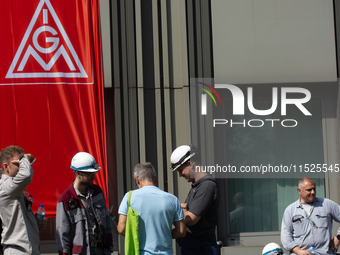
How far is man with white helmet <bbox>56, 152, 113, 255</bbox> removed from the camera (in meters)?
4.29

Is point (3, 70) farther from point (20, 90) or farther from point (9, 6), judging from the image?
point (9, 6)

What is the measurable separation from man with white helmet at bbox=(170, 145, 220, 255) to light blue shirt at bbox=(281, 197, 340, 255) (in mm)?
1145

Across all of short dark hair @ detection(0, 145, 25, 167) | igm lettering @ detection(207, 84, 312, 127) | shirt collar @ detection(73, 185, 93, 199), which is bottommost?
shirt collar @ detection(73, 185, 93, 199)

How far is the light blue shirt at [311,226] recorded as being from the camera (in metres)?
5.15

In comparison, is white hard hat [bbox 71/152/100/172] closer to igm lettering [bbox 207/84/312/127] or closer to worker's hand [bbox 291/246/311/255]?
worker's hand [bbox 291/246/311/255]

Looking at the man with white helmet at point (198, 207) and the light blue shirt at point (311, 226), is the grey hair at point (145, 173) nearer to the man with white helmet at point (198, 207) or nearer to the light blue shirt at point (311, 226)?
the man with white helmet at point (198, 207)

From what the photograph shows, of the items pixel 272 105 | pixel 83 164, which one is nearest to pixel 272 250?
pixel 83 164

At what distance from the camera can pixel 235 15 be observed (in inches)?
268

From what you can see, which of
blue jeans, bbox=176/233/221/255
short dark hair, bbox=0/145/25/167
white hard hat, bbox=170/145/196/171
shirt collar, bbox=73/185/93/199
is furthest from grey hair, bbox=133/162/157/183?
short dark hair, bbox=0/145/25/167

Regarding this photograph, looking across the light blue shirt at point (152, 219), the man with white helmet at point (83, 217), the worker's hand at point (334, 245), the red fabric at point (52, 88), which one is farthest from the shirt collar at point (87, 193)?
the worker's hand at point (334, 245)

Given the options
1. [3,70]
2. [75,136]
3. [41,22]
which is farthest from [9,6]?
[75,136]

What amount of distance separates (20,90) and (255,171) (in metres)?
3.99

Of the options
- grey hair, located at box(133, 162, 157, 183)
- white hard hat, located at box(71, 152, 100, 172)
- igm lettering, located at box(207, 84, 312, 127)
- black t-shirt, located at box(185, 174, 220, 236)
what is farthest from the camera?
igm lettering, located at box(207, 84, 312, 127)

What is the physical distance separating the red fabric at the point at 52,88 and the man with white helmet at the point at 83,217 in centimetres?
177
